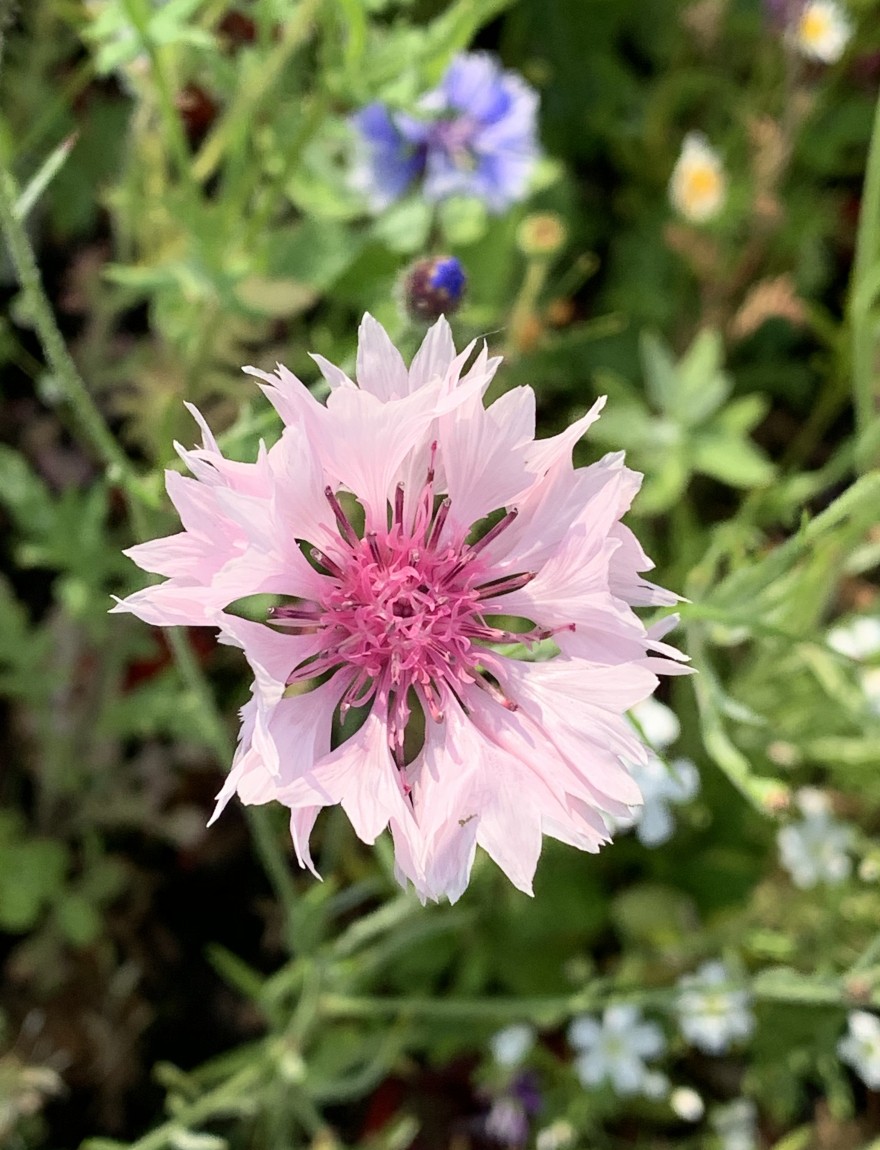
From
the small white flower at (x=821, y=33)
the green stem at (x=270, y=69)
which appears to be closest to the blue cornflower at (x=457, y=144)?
the green stem at (x=270, y=69)

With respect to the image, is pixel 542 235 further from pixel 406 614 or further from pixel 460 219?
pixel 406 614

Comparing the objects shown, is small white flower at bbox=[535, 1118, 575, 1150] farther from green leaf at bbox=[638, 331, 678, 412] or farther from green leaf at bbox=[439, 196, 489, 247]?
green leaf at bbox=[439, 196, 489, 247]

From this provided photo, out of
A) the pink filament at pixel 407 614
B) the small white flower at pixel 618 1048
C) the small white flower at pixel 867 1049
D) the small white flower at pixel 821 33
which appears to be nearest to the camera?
the pink filament at pixel 407 614

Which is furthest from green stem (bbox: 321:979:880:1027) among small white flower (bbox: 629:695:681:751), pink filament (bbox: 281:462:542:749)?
pink filament (bbox: 281:462:542:749)

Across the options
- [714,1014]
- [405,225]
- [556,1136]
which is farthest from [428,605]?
[556,1136]

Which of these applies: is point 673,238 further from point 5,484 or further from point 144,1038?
point 144,1038

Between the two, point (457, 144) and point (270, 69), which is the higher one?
point (270, 69)

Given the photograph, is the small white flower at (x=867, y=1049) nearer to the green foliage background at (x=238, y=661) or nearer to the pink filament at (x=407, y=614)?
the green foliage background at (x=238, y=661)
